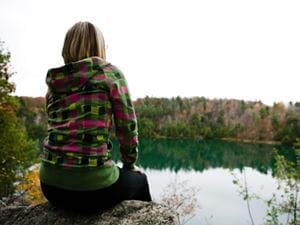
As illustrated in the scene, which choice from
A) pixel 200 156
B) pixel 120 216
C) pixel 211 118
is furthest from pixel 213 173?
pixel 211 118

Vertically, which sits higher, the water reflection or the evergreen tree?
the evergreen tree

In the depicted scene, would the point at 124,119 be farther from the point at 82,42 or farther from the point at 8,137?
the point at 8,137

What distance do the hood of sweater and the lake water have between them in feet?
15.4

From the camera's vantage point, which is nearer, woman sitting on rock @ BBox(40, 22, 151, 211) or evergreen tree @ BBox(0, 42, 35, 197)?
woman sitting on rock @ BBox(40, 22, 151, 211)

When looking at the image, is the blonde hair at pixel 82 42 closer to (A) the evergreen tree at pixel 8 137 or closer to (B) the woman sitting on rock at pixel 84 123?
(B) the woman sitting on rock at pixel 84 123

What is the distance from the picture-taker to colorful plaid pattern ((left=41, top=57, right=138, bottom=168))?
1917mm

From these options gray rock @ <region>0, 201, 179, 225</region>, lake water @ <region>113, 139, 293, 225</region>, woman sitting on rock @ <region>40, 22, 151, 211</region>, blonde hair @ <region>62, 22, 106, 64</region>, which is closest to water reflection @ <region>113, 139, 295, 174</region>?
lake water @ <region>113, 139, 293, 225</region>

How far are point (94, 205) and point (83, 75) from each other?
1.99ft

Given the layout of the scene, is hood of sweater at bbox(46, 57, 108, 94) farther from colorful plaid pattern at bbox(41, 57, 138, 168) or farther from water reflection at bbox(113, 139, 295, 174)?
water reflection at bbox(113, 139, 295, 174)

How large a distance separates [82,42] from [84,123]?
373 millimetres

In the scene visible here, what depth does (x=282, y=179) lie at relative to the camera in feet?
24.8

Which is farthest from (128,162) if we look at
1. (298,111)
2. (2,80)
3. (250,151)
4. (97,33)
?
(298,111)

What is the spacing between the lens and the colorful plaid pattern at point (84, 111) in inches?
75.5

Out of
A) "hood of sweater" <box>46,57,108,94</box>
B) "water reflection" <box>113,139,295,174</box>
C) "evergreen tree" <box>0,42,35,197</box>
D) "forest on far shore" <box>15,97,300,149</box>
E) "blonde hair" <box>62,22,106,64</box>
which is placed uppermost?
"blonde hair" <box>62,22,106,64</box>
